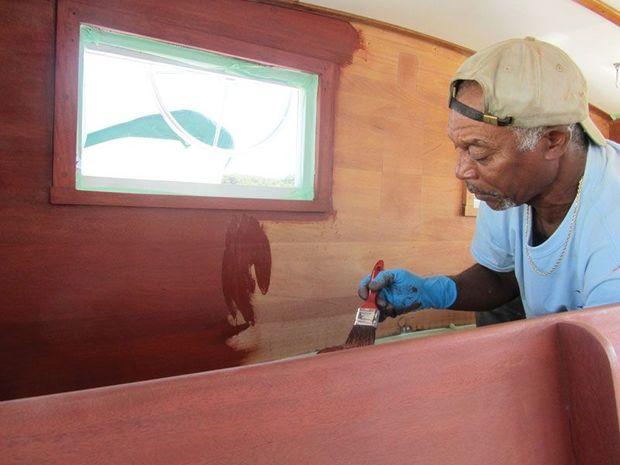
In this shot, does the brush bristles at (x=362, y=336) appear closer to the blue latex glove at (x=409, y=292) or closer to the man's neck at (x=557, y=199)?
the blue latex glove at (x=409, y=292)

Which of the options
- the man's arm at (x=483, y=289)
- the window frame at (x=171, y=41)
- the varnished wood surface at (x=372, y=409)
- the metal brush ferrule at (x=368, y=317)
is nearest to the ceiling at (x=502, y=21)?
the window frame at (x=171, y=41)

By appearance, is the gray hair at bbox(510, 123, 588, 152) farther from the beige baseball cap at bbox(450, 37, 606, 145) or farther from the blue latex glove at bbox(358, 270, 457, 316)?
the blue latex glove at bbox(358, 270, 457, 316)

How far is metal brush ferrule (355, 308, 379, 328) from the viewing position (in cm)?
126

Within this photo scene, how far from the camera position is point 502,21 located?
1.63m

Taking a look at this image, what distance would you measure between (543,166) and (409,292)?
58cm

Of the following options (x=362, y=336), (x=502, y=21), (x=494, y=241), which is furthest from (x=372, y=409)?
(x=502, y=21)

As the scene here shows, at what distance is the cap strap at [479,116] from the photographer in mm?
1001

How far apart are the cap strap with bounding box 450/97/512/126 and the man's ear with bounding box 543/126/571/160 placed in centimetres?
13

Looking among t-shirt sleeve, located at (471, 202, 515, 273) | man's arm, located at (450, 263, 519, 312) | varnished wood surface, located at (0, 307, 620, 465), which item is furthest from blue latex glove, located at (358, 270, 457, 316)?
varnished wood surface, located at (0, 307, 620, 465)

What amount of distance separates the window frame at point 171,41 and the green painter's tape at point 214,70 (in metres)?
0.03

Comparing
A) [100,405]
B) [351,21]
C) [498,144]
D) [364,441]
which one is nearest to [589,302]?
[498,144]

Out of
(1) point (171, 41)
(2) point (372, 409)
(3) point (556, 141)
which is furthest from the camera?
(1) point (171, 41)

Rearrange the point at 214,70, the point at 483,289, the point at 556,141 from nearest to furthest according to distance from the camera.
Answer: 1. the point at 556,141
2. the point at 214,70
3. the point at 483,289

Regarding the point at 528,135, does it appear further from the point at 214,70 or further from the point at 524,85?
the point at 214,70
